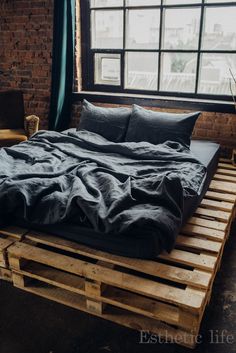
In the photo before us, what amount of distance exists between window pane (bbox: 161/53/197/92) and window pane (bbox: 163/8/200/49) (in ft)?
0.31

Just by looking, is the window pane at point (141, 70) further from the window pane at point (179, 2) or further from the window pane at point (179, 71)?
the window pane at point (179, 2)

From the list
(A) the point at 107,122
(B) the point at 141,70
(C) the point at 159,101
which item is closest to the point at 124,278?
(A) the point at 107,122

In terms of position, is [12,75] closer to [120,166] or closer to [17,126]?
[17,126]

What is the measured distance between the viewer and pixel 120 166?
237 centimetres

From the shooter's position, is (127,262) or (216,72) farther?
(216,72)

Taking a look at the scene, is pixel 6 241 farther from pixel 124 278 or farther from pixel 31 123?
pixel 31 123

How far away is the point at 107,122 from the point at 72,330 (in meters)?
1.95

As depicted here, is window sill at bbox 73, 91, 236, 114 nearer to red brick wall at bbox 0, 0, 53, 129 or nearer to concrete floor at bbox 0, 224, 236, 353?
red brick wall at bbox 0, 0, 53, 129

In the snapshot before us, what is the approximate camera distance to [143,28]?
11.2ft

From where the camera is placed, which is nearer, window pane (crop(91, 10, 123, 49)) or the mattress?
the mattress

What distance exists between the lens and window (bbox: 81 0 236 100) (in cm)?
316

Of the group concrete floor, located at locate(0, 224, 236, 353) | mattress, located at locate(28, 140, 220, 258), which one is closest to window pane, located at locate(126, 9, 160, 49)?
mattress, located at locate(28, 140, 220, 258)

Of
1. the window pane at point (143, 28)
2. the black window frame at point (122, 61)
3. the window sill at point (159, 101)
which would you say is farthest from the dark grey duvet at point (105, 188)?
the window pane at point (143, 28)

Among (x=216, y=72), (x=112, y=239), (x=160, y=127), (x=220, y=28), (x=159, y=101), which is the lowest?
(x=112, y=239)
